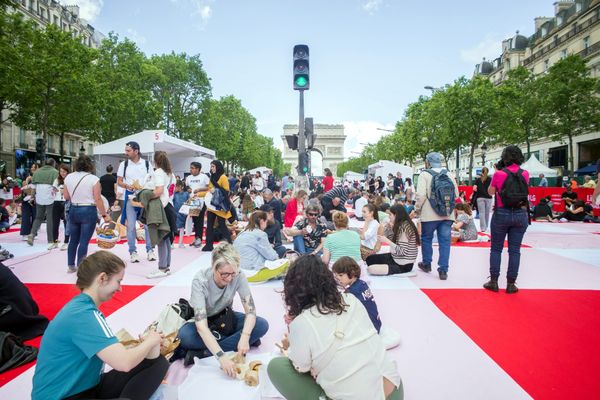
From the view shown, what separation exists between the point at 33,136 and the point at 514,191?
44648mm

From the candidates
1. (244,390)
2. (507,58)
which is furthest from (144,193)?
(507,58)

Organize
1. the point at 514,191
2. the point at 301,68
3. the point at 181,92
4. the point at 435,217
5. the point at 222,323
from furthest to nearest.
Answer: the point at 181,92, the point at 301,68, the point at 435,217, the point at 514,191, the point at 222,323

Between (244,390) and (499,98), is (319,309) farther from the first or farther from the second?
(499,98)

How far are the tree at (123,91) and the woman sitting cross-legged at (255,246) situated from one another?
25.0 meters

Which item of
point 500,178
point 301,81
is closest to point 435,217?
point 500,178

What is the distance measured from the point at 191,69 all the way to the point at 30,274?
34.6m

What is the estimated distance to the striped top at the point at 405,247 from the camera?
6.11 meters

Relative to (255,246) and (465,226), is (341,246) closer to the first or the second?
(255,246)

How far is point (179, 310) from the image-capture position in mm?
3344

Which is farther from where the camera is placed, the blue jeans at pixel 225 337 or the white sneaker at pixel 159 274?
the white sneaker at pixel 159 274

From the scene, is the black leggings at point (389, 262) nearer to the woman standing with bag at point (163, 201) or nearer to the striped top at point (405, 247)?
the striped top at point (405, 247)

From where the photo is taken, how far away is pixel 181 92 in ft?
123

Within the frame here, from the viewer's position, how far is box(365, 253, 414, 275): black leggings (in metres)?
6.21

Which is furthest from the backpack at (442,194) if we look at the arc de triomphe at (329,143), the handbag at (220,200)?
the arc de triomphe at (329,143)
